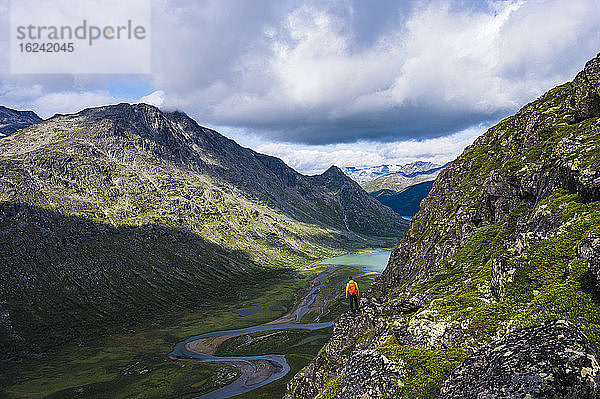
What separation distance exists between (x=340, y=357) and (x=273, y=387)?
332ft

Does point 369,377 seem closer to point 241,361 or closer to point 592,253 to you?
point 592,253

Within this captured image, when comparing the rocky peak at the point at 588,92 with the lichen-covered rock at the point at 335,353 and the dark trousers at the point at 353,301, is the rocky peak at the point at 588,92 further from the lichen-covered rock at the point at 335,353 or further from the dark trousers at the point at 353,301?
the lichen-covered rock at the point at 335,353

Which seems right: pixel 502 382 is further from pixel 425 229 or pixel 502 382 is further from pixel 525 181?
pixel 425 229

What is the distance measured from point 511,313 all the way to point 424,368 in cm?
535

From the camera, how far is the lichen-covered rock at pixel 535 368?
11.6 metres

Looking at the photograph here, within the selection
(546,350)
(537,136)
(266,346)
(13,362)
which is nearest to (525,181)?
(537,136)

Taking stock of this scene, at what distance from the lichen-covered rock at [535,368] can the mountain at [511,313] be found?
0.12ft

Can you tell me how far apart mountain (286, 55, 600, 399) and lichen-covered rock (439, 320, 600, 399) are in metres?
0.04

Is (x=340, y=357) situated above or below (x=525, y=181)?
below

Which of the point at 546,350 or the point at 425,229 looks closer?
the point at 546,350

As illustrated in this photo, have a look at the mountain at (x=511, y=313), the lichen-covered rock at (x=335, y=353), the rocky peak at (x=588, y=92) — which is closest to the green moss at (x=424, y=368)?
the mountain at (x=511, y=313)

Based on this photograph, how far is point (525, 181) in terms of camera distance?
37.6m

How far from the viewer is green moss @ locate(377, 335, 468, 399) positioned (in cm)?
1611

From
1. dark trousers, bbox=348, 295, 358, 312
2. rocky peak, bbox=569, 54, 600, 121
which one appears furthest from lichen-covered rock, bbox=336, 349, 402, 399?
rocky peak, bbox=569, 54, 600, 121
